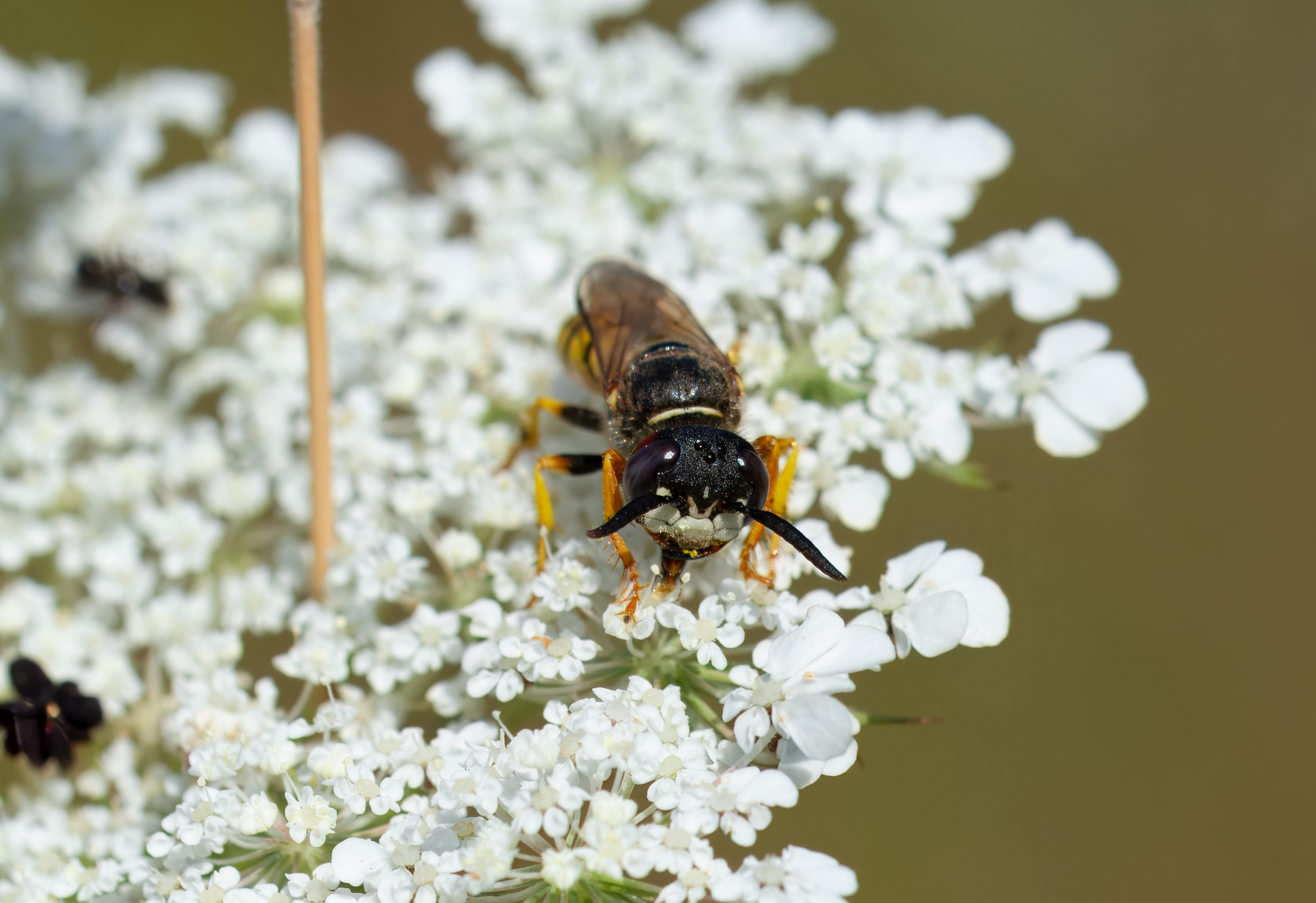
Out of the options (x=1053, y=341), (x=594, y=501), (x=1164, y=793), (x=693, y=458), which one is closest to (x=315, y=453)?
(x=594, y=501)

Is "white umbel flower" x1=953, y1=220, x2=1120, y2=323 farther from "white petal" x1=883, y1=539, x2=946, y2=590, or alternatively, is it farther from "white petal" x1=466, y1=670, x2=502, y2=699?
"white petal" x1=466, y1=670, x2=502, y2=699

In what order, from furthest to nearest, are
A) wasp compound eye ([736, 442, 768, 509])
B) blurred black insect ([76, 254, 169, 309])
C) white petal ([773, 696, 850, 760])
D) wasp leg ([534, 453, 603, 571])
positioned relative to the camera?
blurred black insect ([76, 254, 169, 309]) < wasp leg ([534, 453, 603, 571]) < wasp compound eye ([736, 442, 768, 509]) < white petal ([773, 696, 850, 760])

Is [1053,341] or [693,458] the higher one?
[1053,341]

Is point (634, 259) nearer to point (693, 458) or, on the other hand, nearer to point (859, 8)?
point (693, 458)

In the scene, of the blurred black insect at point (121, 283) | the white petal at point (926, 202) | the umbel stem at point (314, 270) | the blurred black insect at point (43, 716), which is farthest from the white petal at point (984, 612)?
the blurred black insect at point (121, 283)

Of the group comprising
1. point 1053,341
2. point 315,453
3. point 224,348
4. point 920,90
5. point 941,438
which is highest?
point 920,90

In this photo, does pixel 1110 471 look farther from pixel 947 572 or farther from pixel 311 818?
pixel 311 818

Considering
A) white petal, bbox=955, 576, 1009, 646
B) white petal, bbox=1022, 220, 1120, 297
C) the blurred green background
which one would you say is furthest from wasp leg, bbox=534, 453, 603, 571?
the blurred green background
